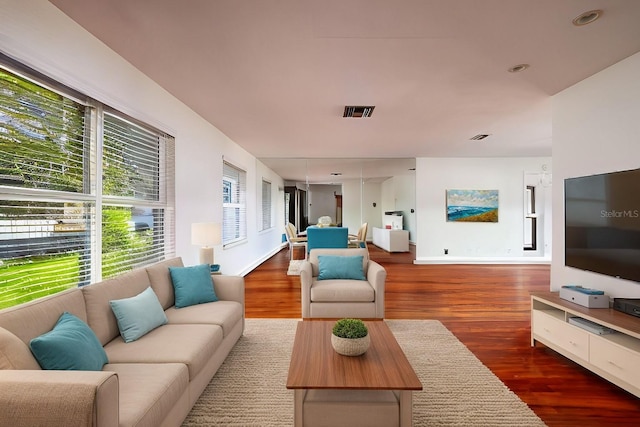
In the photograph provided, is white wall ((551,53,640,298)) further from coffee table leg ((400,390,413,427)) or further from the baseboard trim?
the baseboard trim

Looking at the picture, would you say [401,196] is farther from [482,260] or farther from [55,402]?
[55,402]

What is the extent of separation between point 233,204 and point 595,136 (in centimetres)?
532

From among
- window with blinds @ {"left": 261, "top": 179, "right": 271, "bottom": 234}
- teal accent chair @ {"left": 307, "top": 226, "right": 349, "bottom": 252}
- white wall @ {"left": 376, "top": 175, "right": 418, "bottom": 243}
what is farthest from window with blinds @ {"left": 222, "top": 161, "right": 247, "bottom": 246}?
white wall @ {"left": 376, "top": 175, "right": 418, "bottom": 243}

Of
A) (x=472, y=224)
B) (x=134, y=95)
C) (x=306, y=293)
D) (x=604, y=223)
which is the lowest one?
(x=306, y=293)

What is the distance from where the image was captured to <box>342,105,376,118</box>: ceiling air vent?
408 centimetres

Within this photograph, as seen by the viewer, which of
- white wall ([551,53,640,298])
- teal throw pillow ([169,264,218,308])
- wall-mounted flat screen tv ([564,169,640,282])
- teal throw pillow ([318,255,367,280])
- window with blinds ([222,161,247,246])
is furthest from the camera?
window with blinds ([222,161,247,246])

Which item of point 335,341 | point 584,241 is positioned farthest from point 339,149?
point 335,341

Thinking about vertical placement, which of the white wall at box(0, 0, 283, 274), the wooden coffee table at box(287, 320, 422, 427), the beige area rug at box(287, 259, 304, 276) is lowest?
the beige area rug at box(287, 259, 304, 276)

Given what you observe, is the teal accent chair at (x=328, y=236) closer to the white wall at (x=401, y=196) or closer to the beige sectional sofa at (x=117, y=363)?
the white wall at (x=401, y=196)

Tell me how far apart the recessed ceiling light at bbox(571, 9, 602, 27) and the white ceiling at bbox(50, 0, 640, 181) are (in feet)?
0.14

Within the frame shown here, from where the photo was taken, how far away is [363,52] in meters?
2.72

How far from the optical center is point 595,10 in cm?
214

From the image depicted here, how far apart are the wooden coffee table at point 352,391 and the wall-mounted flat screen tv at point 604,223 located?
2.16 meters

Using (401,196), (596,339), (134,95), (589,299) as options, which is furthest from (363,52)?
(401,196)
